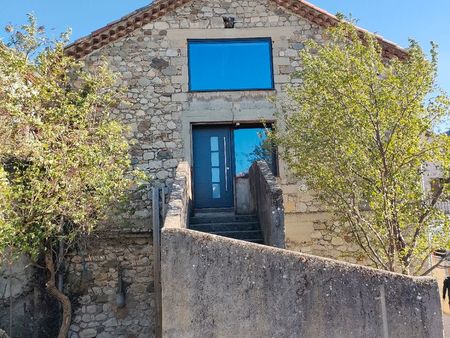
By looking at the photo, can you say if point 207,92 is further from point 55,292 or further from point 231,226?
point 55,292

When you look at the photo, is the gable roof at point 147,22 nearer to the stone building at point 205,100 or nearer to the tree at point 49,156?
the stone building at point 205,100

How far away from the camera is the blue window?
1042 cm

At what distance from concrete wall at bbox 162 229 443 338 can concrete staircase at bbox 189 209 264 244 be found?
3120 millimetres

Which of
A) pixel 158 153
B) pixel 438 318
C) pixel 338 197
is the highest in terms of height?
pixel 158 153

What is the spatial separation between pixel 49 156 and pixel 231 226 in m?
3.26

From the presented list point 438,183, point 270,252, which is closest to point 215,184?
point 438,183

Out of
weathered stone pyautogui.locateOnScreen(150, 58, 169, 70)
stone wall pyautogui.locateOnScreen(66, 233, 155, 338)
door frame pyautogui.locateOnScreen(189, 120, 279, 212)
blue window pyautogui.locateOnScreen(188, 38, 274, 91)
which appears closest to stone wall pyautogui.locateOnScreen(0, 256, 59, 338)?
stone wall pyautogui.locateOnScreen(66, 233, 155, 338)

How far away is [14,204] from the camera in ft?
21.2

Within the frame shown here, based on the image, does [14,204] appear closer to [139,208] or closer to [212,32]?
[139,208]

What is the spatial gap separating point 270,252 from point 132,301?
5.57 meters

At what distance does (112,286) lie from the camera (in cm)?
944

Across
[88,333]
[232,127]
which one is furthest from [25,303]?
[232,127]

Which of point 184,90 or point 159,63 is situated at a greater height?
point 159,63

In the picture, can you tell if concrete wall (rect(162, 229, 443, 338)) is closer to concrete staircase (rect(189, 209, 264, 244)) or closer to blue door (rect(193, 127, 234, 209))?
concrete staircase (rect(189, 209, 264, 244))
